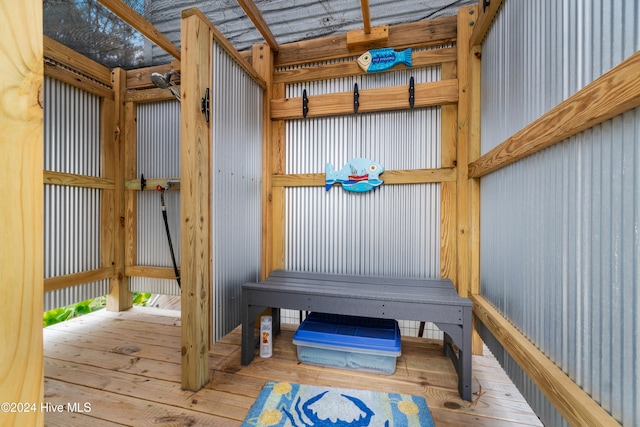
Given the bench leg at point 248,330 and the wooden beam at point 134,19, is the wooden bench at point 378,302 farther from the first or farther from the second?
the wooden beam at point 134,19

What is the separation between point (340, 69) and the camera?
2.42 metres

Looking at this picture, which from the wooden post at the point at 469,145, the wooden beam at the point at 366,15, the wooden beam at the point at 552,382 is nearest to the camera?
the wooden beam at the point at 552,382

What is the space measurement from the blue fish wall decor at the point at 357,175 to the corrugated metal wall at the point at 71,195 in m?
2.41

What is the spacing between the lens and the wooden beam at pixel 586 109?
71cm

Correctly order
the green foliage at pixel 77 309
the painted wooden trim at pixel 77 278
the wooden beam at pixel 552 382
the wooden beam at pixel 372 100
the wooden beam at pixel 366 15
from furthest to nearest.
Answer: the green foliage at pixel 77 309 → the painted wooden trim at pixel 77 278 → the wooden beam at pixel 372 100 → the wooden beam at pixel 366 15 → the wooden beam at pixel 552 382

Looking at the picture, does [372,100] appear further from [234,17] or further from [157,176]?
[157,176]

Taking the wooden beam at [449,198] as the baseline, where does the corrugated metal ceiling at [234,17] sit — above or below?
above

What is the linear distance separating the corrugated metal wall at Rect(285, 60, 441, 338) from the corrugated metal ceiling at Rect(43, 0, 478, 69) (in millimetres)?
461

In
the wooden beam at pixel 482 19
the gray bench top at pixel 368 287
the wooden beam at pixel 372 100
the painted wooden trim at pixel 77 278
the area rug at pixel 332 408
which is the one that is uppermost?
the wooden beam at pixel 482 19

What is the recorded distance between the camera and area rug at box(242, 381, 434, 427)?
4.54ft

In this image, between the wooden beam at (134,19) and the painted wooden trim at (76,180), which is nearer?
the wooden beam at (134,19)

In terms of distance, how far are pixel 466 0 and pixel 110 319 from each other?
4.24m

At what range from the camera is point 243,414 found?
1449 millimetres

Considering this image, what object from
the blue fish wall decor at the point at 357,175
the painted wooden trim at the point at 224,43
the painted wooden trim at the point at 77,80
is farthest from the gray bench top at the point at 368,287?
the painted wooden trim at the point at 77,80
